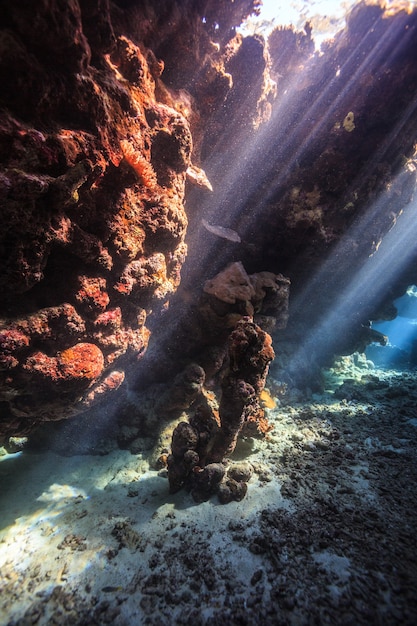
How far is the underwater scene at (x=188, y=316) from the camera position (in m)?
2.88

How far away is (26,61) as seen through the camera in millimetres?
2709

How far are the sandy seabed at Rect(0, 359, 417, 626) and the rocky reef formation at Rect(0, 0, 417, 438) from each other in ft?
5.40

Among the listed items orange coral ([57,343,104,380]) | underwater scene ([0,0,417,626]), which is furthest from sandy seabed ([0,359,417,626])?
orange coral ([57,343,104,380])

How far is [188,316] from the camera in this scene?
659cm

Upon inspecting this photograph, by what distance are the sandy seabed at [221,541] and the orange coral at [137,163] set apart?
5.18 meters

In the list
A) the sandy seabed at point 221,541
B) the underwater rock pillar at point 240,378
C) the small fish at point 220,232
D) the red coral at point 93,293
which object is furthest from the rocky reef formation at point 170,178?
the sandy seabed at point 221,541

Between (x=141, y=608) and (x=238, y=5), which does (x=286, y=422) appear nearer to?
(x=141, y=608)

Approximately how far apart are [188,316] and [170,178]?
3116mm

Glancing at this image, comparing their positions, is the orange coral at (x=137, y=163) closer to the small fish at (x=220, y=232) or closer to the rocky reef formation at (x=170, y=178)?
the rocky reef formation at (x=170, y=178)

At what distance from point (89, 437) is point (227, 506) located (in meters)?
3.61

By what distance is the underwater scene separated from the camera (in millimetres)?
2883

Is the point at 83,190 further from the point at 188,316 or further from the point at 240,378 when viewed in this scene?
the point at 240,378

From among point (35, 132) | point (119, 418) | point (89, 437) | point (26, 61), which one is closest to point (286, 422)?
point (119, 418)

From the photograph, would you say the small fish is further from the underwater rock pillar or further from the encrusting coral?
the underwater rock pillar
